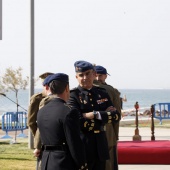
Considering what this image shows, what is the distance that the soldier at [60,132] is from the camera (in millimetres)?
5875

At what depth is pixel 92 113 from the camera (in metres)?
7.16

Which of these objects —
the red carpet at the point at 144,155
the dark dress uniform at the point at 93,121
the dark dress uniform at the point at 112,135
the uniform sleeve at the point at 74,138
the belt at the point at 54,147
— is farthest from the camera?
the red carpet at the point at 144,155

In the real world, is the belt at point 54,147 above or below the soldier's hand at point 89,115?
below

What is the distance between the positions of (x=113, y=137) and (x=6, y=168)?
4176 millimetres

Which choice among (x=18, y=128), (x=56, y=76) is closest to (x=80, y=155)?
(x=56, y=76)

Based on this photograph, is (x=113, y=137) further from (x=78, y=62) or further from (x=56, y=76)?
(x=56, y=76)

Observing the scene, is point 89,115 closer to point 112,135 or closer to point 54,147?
point 54,147

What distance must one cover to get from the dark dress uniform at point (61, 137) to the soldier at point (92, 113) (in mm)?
989

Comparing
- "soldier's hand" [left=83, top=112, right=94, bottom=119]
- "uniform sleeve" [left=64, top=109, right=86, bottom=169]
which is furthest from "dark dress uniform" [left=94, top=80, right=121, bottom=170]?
"uniform sleeve" [left=64, top=109, right=86, bottom=169]

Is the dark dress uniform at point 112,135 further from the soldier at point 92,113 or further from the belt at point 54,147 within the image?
the belt at point 54,147

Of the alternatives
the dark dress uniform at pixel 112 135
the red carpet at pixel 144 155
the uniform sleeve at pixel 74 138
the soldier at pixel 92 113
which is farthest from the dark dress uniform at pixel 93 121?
the red carpet at pixel 144 155

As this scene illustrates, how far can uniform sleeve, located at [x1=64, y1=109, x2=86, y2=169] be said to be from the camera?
5.85 m

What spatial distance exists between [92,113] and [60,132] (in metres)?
1.24

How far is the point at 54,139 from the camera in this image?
603cm
